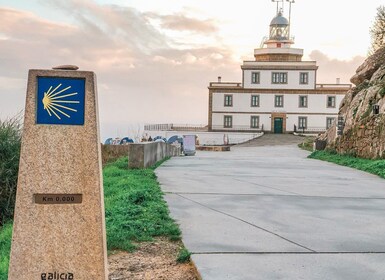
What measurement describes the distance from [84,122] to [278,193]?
698cm

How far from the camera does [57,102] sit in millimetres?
3928

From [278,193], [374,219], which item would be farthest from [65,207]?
[278,193]

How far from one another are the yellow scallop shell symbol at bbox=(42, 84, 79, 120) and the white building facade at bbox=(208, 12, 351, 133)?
67.7 metres

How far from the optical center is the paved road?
4.73 meters

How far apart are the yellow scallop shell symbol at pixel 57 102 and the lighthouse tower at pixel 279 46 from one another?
235 ft

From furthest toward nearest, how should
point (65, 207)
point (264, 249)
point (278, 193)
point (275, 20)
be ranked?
point (275, 20) < point (278, 193) < point (264, 249) < point (65, 207)

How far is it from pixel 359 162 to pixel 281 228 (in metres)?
13.4

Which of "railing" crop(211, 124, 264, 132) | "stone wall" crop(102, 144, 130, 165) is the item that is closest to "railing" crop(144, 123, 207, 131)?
"railing" crop(211, 124, 264, 132)

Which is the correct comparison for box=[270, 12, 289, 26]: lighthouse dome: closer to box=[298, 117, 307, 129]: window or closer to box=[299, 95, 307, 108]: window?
box=[299, 95, 307, 108]: window

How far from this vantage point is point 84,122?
12.8ft

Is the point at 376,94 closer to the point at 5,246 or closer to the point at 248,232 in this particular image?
the point at 248,232

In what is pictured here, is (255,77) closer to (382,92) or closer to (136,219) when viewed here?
(382,92)

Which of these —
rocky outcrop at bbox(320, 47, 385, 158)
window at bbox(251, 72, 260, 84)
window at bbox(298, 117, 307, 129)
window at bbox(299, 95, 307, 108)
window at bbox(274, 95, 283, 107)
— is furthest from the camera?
window at bbox(274, 95, 283, 107)

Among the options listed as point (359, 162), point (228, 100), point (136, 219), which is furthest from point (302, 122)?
point (136, 219)
